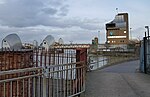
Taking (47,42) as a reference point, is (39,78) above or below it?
below

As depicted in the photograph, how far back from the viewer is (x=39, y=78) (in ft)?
20.4

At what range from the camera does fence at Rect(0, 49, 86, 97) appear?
5.83 metres

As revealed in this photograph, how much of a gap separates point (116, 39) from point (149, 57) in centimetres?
9174

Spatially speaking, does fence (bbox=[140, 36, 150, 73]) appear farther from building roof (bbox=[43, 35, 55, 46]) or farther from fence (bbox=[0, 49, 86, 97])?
building roof (bbox=[43, 35, 55, 46])

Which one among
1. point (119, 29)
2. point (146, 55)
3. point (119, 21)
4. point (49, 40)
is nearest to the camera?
point (146, 55)

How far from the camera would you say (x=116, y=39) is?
107 m

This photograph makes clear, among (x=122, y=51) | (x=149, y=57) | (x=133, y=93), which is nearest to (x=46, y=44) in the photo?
(x=149, y=57)

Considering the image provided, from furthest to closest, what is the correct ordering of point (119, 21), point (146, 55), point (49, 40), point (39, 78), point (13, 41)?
point (119, 21) < point (49, 40) < point (146, 55) < point (13, 41) < point (39, 78)

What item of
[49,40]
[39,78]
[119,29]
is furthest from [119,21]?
[39,78]

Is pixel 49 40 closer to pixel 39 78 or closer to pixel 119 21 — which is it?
pixel 39 78

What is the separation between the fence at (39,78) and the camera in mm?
5829

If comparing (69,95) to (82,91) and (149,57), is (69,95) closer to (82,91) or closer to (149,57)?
(82,91)

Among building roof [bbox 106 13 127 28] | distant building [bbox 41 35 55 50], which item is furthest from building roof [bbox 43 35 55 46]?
building roof [bbox 106 13 127 28]

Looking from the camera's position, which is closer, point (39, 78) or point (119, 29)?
point (39, 78)
